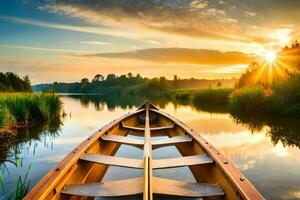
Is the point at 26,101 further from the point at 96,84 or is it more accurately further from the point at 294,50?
the point at 96,84

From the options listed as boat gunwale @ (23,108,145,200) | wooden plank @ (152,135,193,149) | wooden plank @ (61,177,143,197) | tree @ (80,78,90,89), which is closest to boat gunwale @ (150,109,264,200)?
wooden plank @ (152,135,193,149)

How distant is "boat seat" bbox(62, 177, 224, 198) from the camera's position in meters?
2.96

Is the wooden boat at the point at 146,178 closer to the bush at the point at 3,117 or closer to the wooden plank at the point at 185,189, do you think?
the wooden plank at the point at 185,189

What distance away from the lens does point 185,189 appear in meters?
3.10

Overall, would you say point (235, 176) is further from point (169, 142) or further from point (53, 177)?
point (169, 142)

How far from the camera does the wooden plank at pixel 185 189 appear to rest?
9.77 feet

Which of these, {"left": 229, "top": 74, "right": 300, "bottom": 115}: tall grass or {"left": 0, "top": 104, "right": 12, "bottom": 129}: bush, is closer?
{"left": 0, "top": 104, "right": 12, "bottom": 129}: bush

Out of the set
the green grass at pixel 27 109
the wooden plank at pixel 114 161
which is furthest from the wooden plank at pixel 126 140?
the green grass at pixel 27 109

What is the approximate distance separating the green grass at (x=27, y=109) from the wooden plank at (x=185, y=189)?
21.2ft

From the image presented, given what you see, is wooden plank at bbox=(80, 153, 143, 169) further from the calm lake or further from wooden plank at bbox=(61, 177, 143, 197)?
the calm lake

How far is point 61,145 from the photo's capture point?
26.6 feet

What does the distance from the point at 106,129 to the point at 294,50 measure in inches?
1144

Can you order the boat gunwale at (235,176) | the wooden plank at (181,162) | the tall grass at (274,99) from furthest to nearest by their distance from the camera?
1. the tall grass at (274,99)
2. the wooden plank at (181,162)
3. the boat gunwale at (235,176)

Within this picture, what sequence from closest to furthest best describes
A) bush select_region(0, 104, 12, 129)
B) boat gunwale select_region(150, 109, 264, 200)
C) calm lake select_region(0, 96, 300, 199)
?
1. boat gunwale select_region(150, 109, 264, 200)
2. calm lake select_region(0, 96, 300, 199)
3. bush select_region(0, 104, 12, 129)
